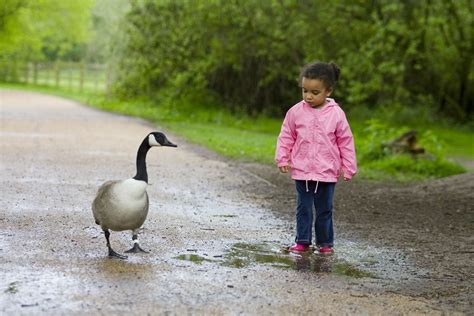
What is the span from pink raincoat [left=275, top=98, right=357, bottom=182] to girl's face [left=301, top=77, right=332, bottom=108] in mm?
113

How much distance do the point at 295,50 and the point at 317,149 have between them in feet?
62.1

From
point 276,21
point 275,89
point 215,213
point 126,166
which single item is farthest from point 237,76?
point 215,213

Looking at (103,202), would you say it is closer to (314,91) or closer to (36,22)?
(314,91)

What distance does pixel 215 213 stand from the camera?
977 centimetres

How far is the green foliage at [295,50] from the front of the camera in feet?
82.8

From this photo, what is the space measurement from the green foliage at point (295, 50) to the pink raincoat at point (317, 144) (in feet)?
54.4

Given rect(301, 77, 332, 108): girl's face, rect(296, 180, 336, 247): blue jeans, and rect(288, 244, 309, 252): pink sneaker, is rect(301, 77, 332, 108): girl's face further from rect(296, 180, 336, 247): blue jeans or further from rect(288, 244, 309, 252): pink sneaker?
rect(288, 244, 309, 252): pink sneaker

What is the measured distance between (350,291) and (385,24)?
19739 millimetres

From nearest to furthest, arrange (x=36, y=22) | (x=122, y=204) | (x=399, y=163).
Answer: (x=122, y=204)
(x=399, y=163)
(x=36, y=22)

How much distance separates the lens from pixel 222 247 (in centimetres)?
770

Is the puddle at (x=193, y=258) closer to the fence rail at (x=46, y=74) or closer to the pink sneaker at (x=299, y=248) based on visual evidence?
the pink sneaker at (x=299, y=248)

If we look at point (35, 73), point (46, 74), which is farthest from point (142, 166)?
point (46, 74)

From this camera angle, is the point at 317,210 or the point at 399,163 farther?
the point at 399,163

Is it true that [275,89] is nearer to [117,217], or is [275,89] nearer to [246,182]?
[246,182]
